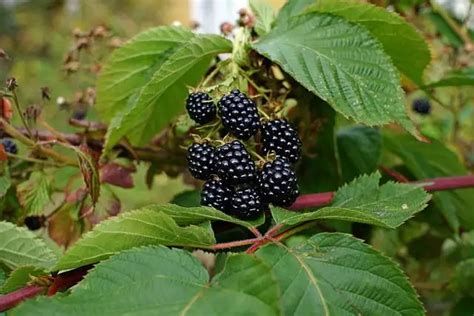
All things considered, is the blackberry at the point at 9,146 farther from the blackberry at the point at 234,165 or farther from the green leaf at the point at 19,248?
the blackberry at the point at 234,165

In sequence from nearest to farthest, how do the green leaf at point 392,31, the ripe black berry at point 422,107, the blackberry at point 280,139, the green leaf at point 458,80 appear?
1. the blackberry at point 280,139
2. the green leaf at point 392,31
3. the green leaf at point 458,80
4. the ripe black berry at point 422,107

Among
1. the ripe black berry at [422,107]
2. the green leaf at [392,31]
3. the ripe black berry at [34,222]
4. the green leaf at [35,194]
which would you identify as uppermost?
the green leaf at [392,31]

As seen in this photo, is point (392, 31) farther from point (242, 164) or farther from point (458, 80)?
point (242, 164)

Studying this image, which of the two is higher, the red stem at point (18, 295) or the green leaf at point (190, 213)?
the green leaf at point (190, 213)

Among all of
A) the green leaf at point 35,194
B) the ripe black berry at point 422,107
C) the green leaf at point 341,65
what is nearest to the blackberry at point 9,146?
the green leaf at point 35,194

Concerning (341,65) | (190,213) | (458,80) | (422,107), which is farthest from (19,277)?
(422,107)

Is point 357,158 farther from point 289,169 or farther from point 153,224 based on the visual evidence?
point 153,224

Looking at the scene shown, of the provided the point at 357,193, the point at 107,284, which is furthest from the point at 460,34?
the point at 107,284

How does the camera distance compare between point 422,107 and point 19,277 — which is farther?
point 422,107
